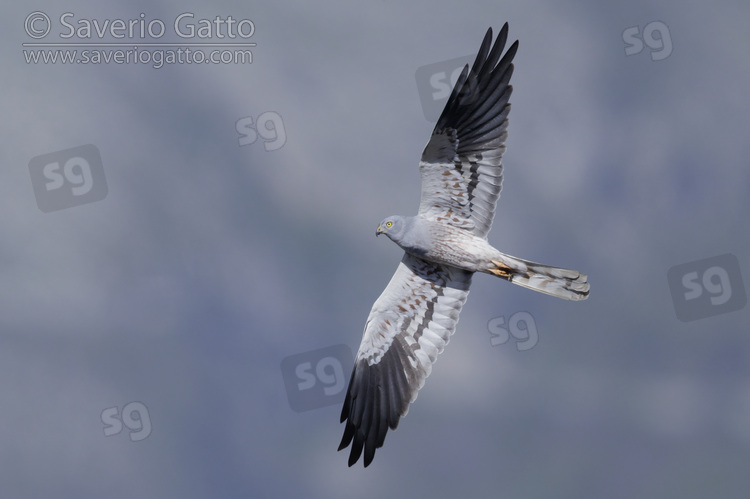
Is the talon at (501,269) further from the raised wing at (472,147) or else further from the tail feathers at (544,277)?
the raised wing at (472,147)

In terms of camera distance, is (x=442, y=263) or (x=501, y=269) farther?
(x=442, y=263)

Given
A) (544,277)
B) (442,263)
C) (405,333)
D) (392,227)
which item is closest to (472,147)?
(392,227)

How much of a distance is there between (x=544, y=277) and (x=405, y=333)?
3406 millimetres

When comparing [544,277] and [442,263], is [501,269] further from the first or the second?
[442,263]

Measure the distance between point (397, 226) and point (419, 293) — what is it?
182cm

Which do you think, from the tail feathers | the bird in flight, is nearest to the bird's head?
the bird in flight

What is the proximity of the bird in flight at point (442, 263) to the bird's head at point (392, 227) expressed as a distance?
2cm

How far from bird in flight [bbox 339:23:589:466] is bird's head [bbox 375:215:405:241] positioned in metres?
0.02

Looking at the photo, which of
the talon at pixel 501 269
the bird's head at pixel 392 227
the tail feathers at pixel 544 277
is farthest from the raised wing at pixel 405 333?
the tail feathers at pixel 544 277

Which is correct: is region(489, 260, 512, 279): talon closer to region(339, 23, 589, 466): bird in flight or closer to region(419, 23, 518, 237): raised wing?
region(339, 23, 589, 466): bird in flight

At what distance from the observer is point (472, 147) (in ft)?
58.6

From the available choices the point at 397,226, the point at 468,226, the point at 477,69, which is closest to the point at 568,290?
the point at 468,226

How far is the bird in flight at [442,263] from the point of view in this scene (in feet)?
57.8

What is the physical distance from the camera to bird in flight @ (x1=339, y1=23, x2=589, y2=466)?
17609 millimetres
